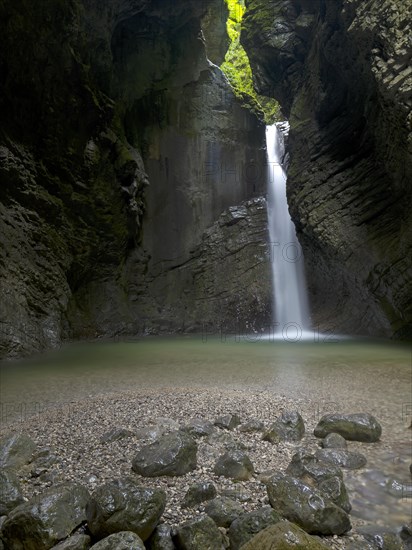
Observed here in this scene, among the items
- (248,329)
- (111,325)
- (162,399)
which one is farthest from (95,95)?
(162,399)

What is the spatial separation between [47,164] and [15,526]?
44.5 ft

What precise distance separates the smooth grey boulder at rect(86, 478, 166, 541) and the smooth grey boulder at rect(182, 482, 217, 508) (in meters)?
0.24

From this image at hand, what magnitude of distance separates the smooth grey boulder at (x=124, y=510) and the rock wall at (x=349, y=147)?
10.3 meters

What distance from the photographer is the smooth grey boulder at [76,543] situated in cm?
224

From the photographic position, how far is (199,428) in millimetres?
3936

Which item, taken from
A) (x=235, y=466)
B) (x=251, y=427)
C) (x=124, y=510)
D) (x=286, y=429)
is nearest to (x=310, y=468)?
(x=235, y=466)

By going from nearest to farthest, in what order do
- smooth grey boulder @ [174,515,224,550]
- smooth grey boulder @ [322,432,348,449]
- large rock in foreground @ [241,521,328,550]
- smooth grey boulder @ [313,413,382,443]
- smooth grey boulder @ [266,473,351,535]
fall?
large rock in foreground @ [241,521,328,550] → smooth grey boulder @ [174,515,224,550] → smooth grey boulder @ [266,473,351,535] → smooth grey boulder @ [322,432,348,449] → smooth grey boulder @ [313,413,382,443]

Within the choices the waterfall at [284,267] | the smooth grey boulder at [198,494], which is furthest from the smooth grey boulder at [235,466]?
the waterfall at [284,267]

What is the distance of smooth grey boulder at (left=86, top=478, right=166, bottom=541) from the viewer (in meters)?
2.35

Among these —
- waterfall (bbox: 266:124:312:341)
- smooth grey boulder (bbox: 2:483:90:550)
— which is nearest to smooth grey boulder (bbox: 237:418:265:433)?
smooth grey boulder (bbox: 2:483:90:550)

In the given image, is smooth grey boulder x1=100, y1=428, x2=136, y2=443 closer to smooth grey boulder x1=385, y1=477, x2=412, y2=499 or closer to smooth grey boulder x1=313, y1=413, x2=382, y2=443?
smooth grey boulder x1=313, y1=413, x2=382, y2=443

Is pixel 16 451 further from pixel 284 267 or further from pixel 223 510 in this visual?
pixel 284 267

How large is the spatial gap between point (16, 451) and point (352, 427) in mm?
2968

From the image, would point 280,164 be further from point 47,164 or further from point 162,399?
point 162,399
